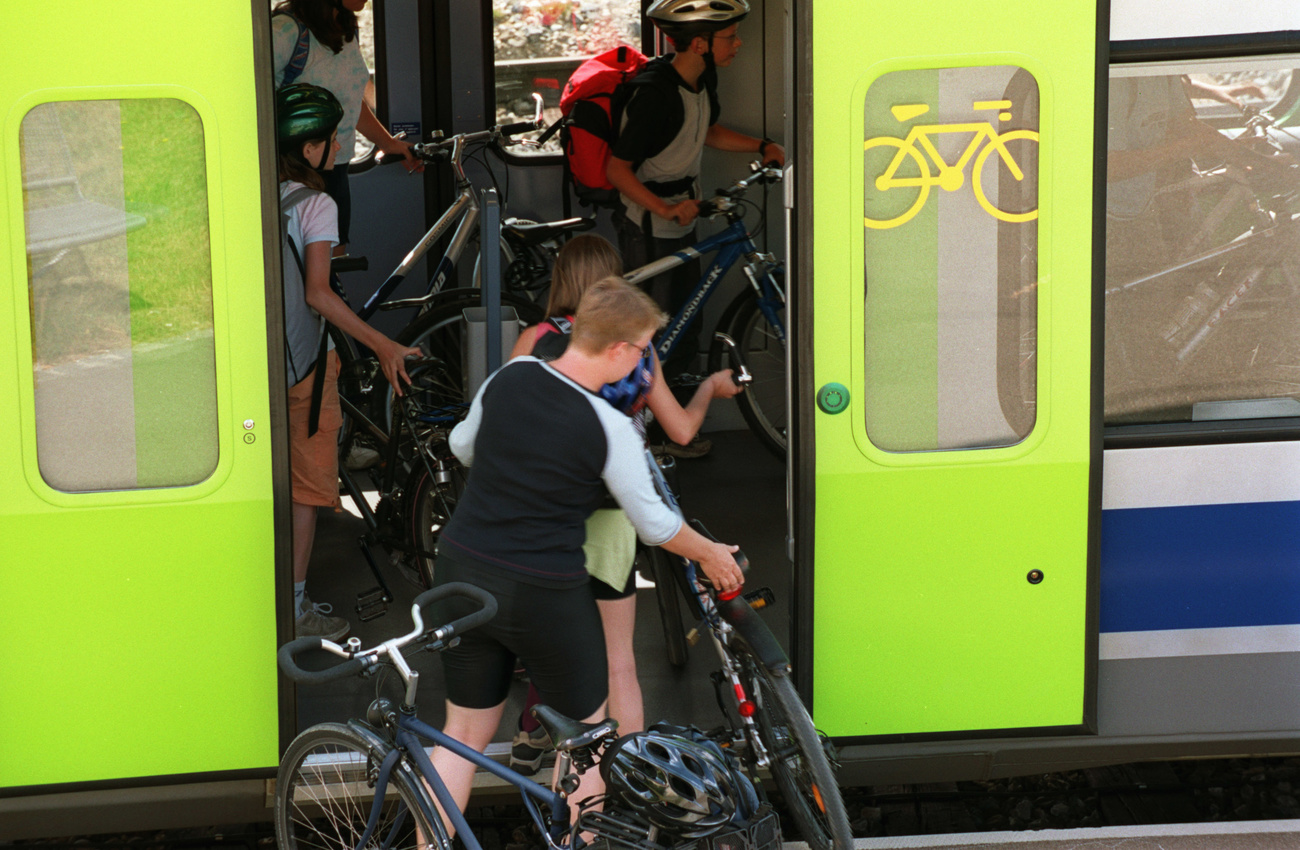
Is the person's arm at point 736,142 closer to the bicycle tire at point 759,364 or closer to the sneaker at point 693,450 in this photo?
→ the bicycle tire at point 759,364

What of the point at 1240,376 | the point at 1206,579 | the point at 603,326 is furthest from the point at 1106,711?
the point at 603,326

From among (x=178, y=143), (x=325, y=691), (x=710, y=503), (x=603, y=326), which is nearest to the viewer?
(x=603, y=326)

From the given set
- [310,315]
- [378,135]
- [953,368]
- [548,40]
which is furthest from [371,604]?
[548,40]

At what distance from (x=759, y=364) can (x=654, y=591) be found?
160 cm

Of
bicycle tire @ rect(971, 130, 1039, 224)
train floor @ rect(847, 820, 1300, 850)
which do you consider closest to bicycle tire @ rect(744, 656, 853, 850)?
train floor @ rect(847, 820, 1300, 850)

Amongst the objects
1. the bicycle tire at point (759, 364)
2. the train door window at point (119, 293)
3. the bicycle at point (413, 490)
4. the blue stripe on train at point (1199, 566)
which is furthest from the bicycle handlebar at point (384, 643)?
the bicycle tire at point (759, 364)

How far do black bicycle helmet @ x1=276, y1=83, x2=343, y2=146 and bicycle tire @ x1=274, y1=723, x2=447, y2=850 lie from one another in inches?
74.0

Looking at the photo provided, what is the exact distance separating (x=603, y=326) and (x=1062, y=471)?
1310 millimetres

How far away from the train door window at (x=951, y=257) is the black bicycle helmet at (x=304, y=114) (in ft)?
5.57

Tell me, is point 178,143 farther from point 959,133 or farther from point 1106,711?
point 1106,711

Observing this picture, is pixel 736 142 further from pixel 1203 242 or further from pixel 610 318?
pixel 610 318

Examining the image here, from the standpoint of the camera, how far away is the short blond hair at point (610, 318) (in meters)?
2.74

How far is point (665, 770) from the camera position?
8.32 feet

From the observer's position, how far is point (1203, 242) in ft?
10.7
